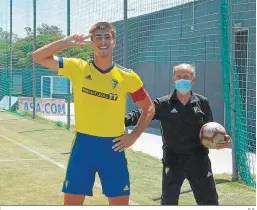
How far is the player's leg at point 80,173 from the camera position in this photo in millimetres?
4266

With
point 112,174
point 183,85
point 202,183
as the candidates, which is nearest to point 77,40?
point 183,85

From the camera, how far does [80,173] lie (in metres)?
4.27

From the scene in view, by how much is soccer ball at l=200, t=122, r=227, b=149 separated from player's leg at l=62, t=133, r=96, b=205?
1.01 meters

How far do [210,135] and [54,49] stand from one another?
1498 millimetres

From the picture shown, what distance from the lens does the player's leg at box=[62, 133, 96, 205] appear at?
4266 mm

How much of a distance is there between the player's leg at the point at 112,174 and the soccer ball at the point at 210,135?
79cm

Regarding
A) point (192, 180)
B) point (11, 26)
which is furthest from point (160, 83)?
point (192, 180)

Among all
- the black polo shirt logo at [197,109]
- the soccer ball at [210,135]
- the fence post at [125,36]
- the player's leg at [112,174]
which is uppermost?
the fence post at [125,36]

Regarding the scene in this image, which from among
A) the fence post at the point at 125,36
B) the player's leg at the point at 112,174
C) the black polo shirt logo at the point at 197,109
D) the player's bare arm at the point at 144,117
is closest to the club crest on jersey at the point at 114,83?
the player's bare arm at the point at 144,117

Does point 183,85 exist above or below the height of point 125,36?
below

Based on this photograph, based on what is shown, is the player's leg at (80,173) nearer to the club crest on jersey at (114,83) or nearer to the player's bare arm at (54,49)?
the club crest on jersey at (114,83)

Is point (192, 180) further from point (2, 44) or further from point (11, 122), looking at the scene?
point (2, 44)

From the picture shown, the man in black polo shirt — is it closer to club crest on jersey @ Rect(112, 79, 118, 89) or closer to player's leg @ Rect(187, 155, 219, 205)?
player's leg @ Rect(187, 155, 219, 205)

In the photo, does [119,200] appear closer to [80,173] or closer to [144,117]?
[80,173]
